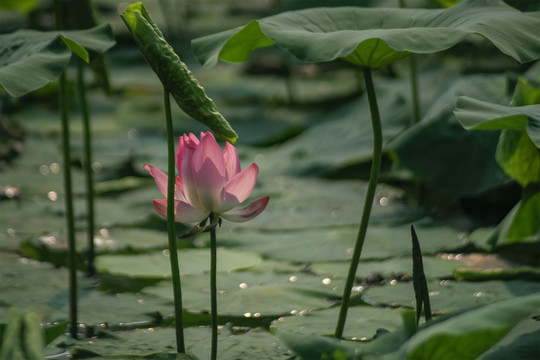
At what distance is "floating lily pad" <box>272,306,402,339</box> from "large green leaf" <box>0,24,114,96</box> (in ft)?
2.10

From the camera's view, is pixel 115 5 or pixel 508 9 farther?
pixel 115 5

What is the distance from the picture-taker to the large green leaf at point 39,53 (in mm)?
1163

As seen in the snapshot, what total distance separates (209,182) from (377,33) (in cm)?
36

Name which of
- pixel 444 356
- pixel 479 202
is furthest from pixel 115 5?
pixel 444 356

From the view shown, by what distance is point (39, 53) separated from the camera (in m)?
1.28

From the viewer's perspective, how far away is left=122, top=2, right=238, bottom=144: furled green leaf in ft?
3.39

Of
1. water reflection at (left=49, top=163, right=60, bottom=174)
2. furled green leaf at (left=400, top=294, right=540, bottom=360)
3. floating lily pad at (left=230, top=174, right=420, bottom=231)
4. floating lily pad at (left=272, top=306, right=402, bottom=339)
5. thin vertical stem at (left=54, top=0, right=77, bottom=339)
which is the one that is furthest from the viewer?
water reflection at (left=49, top=163, right=60, bottom=174)

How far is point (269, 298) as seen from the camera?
161cm

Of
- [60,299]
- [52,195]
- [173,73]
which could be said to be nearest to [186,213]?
[173,73]

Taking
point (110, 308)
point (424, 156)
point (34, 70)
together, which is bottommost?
point (110, 308)

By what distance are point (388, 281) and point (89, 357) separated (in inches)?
30.0

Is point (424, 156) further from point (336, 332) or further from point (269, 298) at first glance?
point (336, 332)

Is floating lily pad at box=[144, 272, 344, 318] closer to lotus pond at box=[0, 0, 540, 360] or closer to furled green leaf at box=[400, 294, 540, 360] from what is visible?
lotus pond at box=[0, 0, 540, 360]

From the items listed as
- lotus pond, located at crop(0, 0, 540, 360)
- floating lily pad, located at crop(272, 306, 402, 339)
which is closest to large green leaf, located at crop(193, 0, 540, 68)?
lotus pond, located at crop(0, 0, 540, 360)
